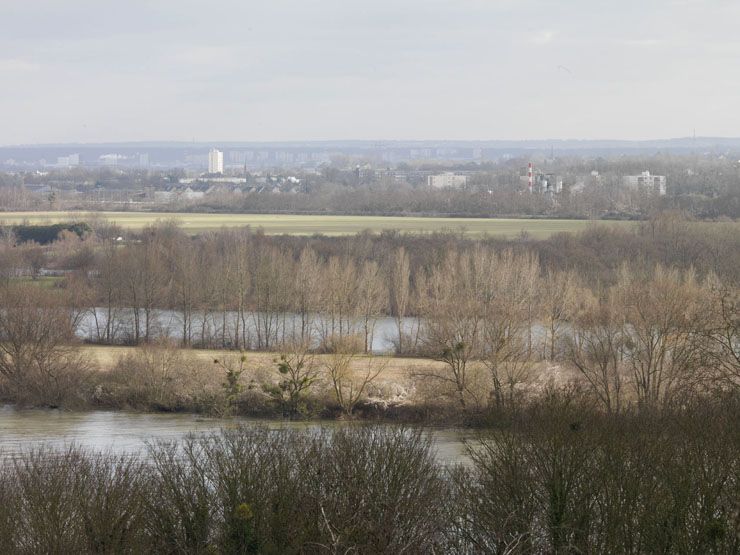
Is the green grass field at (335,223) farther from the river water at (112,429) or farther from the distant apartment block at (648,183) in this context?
the river water at (112,429)

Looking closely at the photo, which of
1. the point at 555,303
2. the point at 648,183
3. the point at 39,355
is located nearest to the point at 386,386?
the point at 555,303

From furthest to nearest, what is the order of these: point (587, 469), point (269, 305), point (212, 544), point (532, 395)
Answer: point (269, 305)
point (532, 395)
point (587, 469)
point (212, 544)

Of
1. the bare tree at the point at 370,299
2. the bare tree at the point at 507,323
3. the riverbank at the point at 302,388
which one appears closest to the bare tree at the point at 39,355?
the riverbank at the point at 302,388

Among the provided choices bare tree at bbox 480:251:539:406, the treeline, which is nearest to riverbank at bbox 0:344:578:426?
bare tree at bbox 480:251:539:406

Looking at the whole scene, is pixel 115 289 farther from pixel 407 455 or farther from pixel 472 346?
pixel 407 455

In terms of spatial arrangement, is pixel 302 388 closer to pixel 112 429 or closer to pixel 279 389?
pixel 279 389

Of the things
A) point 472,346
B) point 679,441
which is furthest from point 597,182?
point 679,441

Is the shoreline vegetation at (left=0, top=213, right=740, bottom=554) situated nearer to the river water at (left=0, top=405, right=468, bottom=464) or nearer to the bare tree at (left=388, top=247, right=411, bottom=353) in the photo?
the bare tree at (left=388, top=247, right=411, bottom=353)
